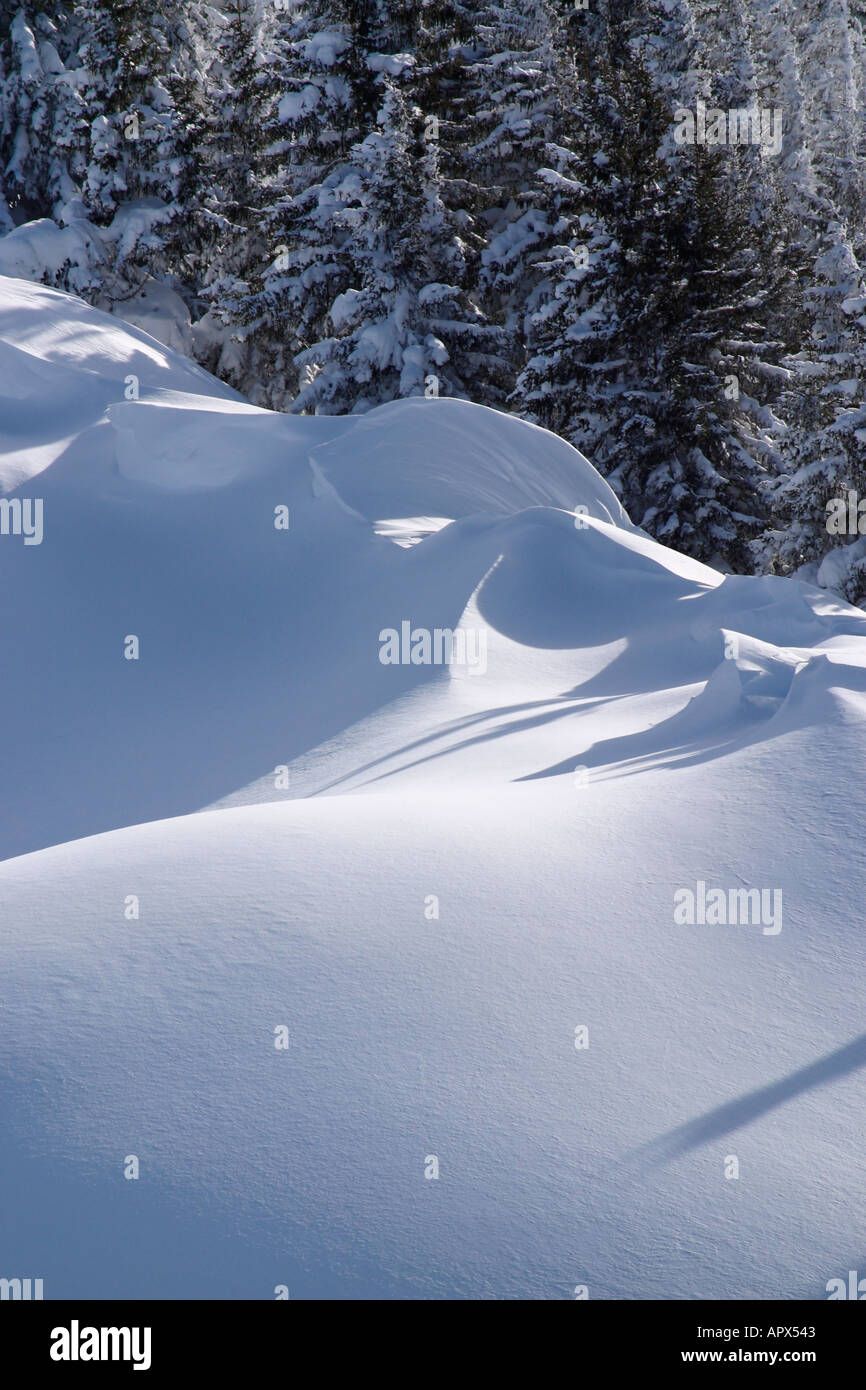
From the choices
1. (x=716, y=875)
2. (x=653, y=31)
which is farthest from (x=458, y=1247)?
(x=653, y=31)

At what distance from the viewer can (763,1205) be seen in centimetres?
226

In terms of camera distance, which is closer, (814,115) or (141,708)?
(141,708)

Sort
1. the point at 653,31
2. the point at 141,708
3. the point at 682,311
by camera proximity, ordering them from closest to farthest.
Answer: the point at 141,708, the point at 682,311, the point at 653,31

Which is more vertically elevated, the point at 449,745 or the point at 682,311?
the point at 682,311

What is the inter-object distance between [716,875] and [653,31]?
2522 cm

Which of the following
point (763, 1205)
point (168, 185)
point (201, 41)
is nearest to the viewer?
point (763, 1205)

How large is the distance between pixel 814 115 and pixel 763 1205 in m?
38.5

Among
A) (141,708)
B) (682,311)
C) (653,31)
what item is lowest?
(141,708)

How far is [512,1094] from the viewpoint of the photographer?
97.6 inches
